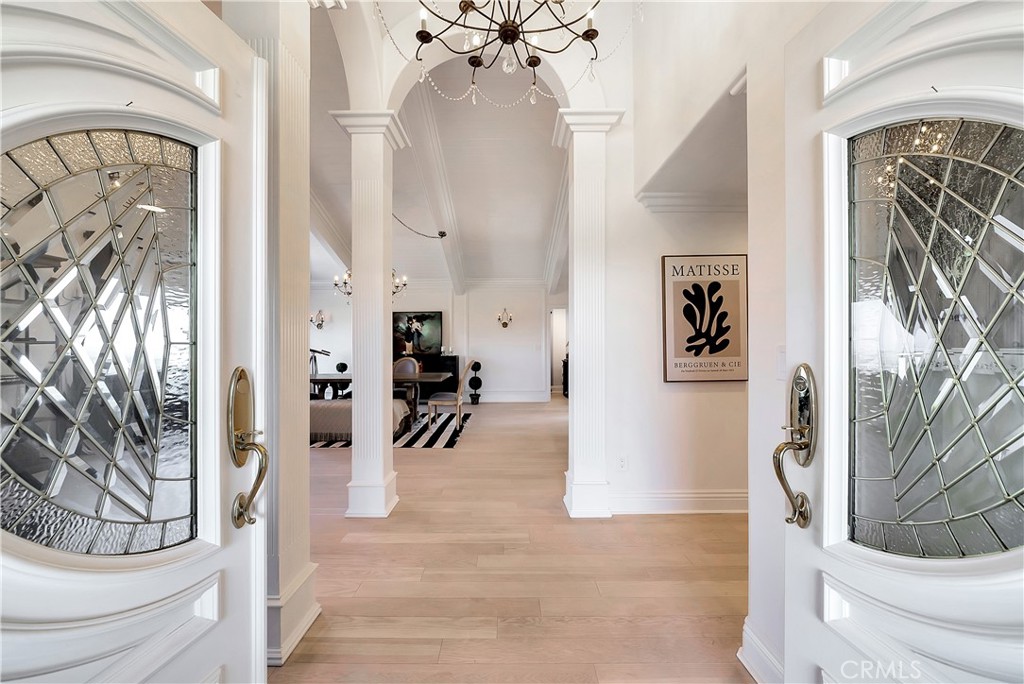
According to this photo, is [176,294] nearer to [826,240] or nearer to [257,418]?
[257,418]

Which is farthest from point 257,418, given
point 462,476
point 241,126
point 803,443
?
point 462,476

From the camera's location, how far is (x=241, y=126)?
3.19ft

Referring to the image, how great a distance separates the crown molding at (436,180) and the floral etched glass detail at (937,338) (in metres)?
4.85

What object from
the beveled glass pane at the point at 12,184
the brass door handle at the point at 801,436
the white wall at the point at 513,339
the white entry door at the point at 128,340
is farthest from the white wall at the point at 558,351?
the beveled glass pane at the point at 12,184

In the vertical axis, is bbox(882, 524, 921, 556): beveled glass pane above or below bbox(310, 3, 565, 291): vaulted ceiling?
below

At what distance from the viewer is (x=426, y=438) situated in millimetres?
5730

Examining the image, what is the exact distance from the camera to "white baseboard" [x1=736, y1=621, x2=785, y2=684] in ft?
4.87

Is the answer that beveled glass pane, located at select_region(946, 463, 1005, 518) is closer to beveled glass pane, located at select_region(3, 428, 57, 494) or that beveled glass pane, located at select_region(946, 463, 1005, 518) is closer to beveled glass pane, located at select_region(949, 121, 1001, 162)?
beveled glass pane, located at select_region(949, 121, 1001, 162)

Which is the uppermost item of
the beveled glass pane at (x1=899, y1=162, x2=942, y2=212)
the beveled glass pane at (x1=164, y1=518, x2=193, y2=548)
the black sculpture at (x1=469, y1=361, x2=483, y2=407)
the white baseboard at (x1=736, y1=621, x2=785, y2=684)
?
the beveled glass pane at (x1=899, y1=162, x2=942, y2=212)

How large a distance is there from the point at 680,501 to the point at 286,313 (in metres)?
2.92

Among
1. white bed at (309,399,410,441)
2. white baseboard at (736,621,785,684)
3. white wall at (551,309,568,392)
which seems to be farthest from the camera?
white wall at (551,309,568,392)

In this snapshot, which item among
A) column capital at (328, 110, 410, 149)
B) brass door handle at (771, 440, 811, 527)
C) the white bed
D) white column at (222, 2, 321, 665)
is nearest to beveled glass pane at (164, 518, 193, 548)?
white column at (222, 2, 321, 665)

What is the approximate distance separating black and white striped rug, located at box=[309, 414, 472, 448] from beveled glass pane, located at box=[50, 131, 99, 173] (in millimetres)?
4817

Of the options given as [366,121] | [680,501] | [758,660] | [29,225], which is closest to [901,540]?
[758,660]
